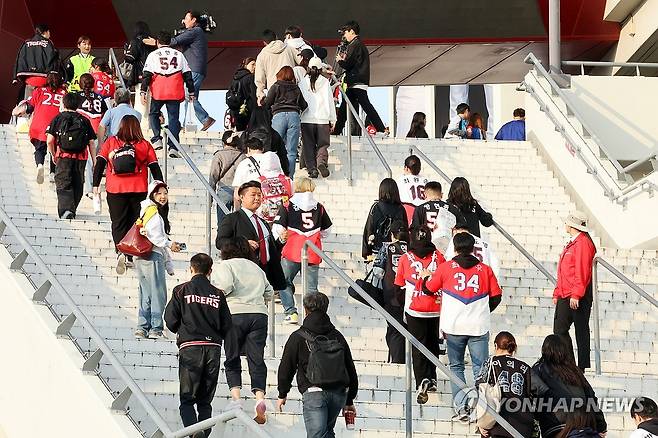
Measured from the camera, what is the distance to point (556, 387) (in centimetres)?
1021

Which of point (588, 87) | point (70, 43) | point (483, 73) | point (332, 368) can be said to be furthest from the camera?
point (483, 73)

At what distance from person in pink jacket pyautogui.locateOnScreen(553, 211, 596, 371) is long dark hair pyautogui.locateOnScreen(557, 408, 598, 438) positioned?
132 inches

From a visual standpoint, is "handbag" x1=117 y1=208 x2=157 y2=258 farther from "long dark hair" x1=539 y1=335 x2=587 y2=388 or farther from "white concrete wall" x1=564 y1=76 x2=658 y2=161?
"white concrete wall" x1=564 y1=76 x2=658 y2=161

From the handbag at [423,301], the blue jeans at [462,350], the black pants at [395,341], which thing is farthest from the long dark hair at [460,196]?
the blue jeans at [462,350]

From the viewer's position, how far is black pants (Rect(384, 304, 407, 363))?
12.9 metres

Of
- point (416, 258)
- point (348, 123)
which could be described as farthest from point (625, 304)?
point (348, 123)

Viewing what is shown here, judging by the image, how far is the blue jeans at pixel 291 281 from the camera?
13.6m

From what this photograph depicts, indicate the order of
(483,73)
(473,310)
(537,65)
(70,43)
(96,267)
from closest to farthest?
1. (473,310)
2. (96,267)
3. (537,65)
4. (70,43)
5. (483,73)

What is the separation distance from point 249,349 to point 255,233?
4.87ft

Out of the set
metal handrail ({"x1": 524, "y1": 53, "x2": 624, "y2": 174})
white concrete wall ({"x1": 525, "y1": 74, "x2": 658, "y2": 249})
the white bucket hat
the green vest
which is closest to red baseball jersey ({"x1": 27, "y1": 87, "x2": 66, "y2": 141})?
the green vest

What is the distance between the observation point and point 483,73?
3105cm

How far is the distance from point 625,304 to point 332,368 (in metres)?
5.79

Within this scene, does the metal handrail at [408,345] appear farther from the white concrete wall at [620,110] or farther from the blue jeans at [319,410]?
the white concrete wall at [620,110]

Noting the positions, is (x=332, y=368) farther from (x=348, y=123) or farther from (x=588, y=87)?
(x=588, y=87)
